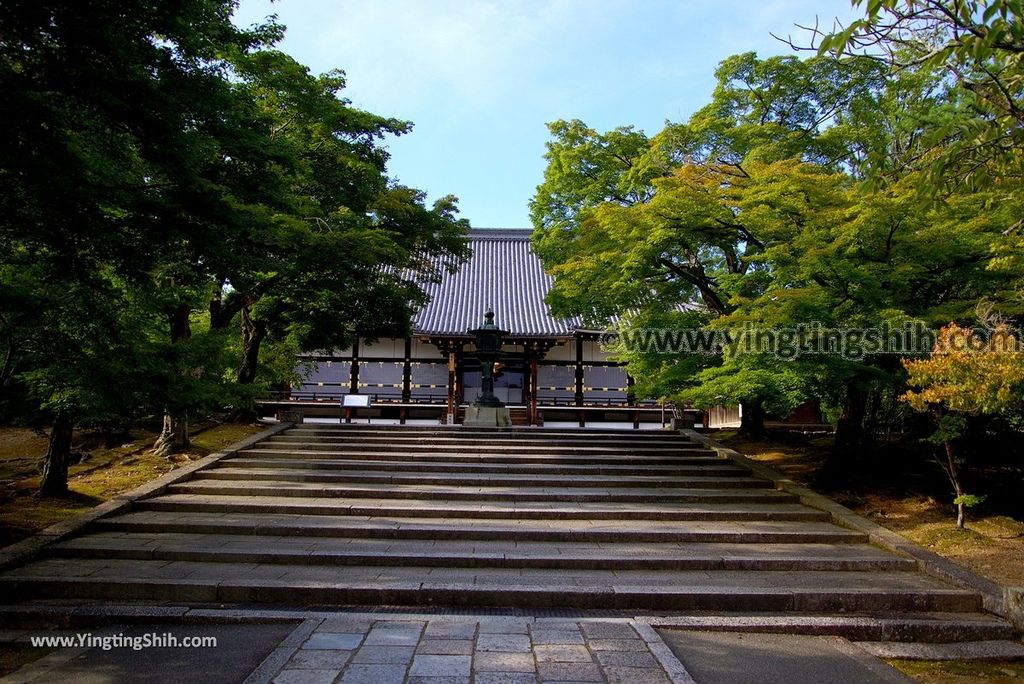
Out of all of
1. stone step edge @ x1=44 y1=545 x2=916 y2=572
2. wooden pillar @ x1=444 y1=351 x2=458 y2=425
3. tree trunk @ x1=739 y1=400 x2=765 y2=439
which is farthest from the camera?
wooden pillar @ x1=444 y1=351 x2=458 y2=425

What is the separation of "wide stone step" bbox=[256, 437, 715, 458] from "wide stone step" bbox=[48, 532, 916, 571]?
459cm

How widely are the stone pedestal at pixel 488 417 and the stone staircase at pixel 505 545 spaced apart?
233cm

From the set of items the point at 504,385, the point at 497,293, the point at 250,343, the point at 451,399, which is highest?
the point at 497,293

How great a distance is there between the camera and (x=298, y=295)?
13.4 metres

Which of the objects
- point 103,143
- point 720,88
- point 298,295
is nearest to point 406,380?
point 298,295

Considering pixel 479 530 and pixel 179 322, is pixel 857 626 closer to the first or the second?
pixel 479 530

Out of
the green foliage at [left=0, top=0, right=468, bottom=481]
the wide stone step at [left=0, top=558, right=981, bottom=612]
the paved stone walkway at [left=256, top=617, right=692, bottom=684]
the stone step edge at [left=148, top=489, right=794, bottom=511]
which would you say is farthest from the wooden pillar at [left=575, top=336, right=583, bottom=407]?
the paved stone walkway at [left=256, top=617, right=692, bottom=684]

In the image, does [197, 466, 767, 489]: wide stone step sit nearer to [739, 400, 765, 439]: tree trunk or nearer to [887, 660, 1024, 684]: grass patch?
[739, 400, 765, 439]: tree trunk

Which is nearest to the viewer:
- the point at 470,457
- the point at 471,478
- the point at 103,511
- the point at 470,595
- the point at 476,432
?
the point at 470,595

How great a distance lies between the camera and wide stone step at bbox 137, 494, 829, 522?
8.50 meters

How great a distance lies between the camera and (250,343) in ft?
46.7

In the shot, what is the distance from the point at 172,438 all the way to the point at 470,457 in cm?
586

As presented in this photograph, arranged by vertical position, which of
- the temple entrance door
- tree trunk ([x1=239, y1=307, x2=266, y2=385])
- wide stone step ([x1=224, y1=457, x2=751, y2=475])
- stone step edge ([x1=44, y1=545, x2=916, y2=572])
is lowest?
stone step edge ([x1=44, y1=545, x2=916, y2=572])

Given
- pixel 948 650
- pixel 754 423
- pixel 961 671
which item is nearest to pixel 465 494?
pixel 948 650
